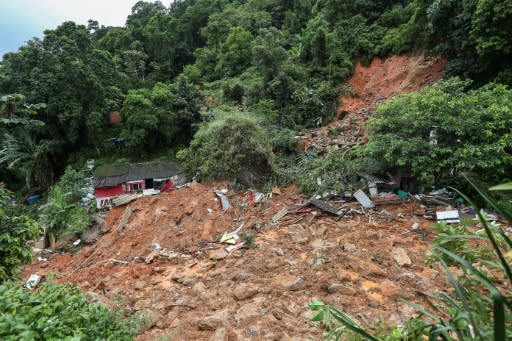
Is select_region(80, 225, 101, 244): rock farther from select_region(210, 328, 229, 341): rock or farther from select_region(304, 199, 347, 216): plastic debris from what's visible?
select_region(210, 328, 229, 341): rock

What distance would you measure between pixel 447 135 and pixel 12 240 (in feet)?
26.8

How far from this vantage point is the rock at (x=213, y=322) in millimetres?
3708

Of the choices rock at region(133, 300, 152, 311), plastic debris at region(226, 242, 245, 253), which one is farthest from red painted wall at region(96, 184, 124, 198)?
rock at region(133, 300, 152, 311)

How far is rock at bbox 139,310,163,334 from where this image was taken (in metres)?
3.92

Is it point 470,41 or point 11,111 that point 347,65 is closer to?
point 470,41

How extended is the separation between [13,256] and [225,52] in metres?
19.4

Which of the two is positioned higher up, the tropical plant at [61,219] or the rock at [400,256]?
the rock at [400,256]

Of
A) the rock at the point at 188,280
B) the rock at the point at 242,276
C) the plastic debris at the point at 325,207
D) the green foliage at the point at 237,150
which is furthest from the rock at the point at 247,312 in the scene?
the green foliage at the point at 237,150

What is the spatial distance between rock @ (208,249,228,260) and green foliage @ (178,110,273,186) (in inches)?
137

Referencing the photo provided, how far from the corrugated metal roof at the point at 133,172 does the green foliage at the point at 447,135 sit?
28.2 feet

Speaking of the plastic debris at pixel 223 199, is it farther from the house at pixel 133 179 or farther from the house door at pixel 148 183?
the house door at pixel 148 183

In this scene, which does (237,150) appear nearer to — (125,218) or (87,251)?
(125,218)

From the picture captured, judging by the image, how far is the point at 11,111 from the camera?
14.0 ft

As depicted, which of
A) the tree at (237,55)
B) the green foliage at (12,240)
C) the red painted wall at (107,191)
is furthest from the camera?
the tree at (237,55)
